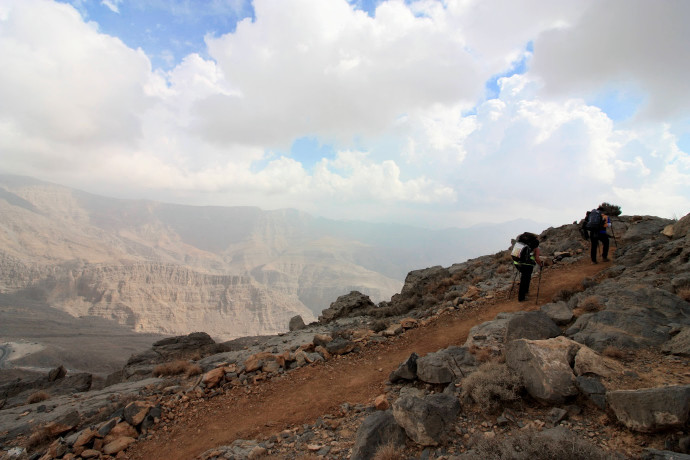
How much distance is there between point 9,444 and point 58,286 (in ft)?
623

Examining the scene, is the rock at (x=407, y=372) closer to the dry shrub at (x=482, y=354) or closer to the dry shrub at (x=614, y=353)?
the dry shrub at (x=482, y=354)

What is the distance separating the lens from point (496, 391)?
4.95 metres

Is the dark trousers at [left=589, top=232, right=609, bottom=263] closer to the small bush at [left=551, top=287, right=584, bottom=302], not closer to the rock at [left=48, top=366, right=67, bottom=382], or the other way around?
the small bush at [left=551, top=287, right=584, bottom=302]

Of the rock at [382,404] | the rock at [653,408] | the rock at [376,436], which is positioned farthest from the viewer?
the rock at [382,404]

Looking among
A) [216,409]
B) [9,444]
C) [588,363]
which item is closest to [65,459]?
[216,409]

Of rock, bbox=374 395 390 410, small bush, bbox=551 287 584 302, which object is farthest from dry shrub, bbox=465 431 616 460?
small bush, bbox=551 287 584 302

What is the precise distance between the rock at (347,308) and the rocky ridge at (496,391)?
7.98 meters

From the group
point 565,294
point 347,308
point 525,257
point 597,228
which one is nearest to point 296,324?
point 347,308

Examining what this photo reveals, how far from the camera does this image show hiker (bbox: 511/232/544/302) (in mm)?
11242

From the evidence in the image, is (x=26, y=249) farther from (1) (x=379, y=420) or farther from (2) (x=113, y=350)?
(1) (x=379, y=420)

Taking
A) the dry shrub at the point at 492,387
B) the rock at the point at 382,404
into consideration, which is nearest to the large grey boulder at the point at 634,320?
the dry shrub at the point at 492,387

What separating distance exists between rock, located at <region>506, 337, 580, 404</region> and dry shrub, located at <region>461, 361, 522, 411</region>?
6.4 inches

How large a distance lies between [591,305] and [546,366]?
13.9ft

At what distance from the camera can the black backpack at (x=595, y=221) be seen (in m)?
13.7
